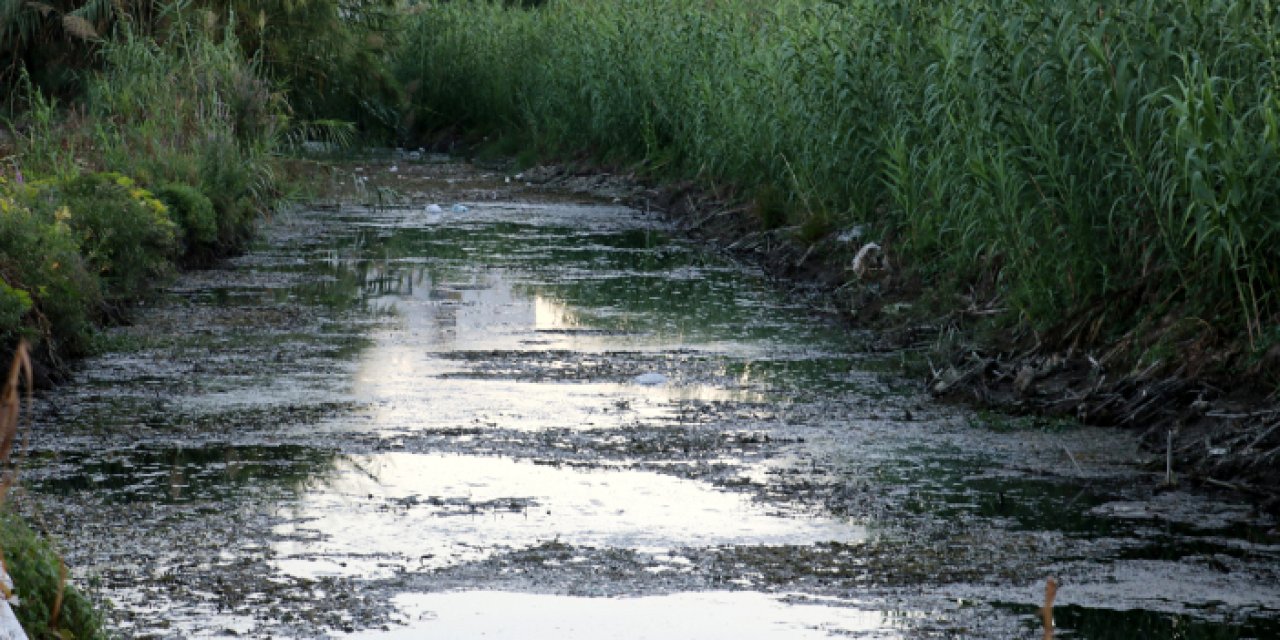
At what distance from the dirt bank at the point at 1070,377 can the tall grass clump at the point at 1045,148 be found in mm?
136

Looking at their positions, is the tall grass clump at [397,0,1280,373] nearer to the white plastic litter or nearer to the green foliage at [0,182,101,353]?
the white plastic litter

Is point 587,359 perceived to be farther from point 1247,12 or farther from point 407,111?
point 407,111

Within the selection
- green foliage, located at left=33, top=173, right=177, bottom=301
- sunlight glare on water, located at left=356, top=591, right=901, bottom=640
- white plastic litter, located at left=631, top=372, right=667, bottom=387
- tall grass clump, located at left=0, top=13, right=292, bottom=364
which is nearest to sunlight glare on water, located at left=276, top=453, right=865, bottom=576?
sunlight glare on water, located at left=356, top=591, right=901, bottom=640

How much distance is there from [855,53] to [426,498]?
653 centimetres

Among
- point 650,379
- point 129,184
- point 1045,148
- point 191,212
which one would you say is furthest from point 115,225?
point 1045,148

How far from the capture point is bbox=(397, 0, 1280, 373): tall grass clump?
724 centimetres

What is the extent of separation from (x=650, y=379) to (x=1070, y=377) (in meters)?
2.03

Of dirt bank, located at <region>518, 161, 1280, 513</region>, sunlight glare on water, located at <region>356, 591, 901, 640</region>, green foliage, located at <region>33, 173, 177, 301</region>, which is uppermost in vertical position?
green foliage, located at <region>33, 173, 177, 301</region>

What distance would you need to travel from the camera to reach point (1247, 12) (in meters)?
7.57

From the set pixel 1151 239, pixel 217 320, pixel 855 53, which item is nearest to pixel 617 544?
pixel 1151 239

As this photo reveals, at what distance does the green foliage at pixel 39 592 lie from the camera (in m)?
3.69

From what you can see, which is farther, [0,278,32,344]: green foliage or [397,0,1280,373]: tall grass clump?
[0,278,32,344]: green foliage

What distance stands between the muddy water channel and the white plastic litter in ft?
0.11

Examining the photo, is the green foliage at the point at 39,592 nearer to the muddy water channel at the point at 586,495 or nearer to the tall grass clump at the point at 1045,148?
the muddy water channel at the point at 586,495
